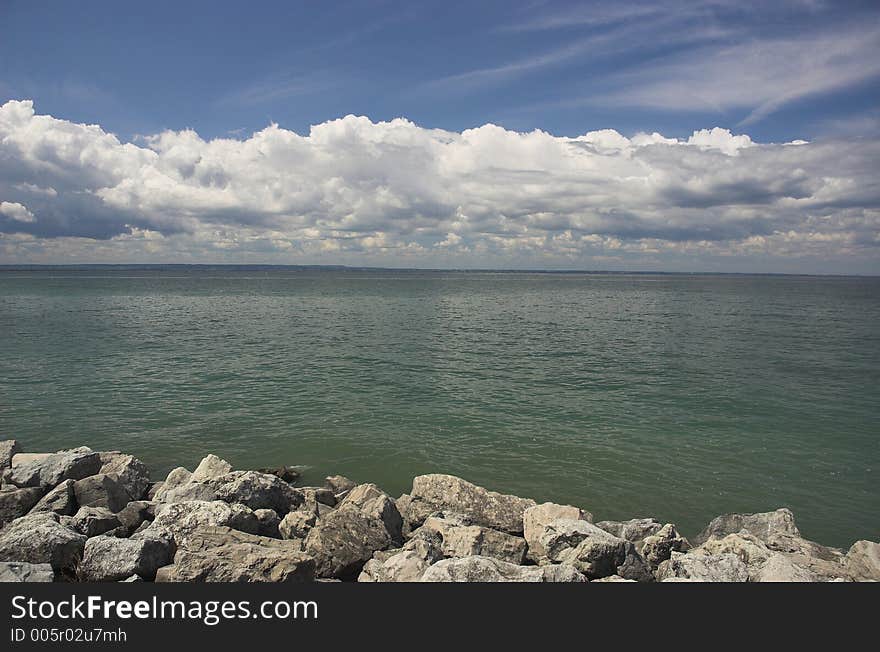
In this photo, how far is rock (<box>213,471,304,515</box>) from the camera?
46.2ft

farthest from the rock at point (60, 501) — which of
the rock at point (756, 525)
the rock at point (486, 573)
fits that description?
the rock at point (756, 525)

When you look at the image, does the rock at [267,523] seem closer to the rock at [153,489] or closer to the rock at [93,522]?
the rock at [93,522]

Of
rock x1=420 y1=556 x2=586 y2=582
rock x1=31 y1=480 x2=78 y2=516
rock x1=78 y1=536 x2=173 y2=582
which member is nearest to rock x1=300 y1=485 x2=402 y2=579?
rock x1=420 y1=556 x2=586 y2=582

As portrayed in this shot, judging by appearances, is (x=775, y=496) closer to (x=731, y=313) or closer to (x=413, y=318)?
(x=413, y=318)

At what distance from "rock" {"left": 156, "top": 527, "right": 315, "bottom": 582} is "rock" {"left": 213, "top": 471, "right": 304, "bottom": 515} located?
3033 millimetres

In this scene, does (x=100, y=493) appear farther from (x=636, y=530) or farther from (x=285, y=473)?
(x=636, y=530)

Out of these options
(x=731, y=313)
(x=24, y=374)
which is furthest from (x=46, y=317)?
(x=731, y=313)

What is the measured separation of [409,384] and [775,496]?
21802mm

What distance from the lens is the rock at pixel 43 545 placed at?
1061 cm

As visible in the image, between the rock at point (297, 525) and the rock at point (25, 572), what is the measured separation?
15.2 ft

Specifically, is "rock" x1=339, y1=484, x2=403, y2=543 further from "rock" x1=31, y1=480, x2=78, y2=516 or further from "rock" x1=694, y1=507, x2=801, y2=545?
"rock" x1=694, y1=507, x2=801, y2=545

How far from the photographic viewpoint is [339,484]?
18.8 meters

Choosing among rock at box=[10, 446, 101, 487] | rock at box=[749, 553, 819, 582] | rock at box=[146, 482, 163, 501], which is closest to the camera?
rock at box=[749, 553, 819, 582]

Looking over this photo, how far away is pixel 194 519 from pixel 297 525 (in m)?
2.46
